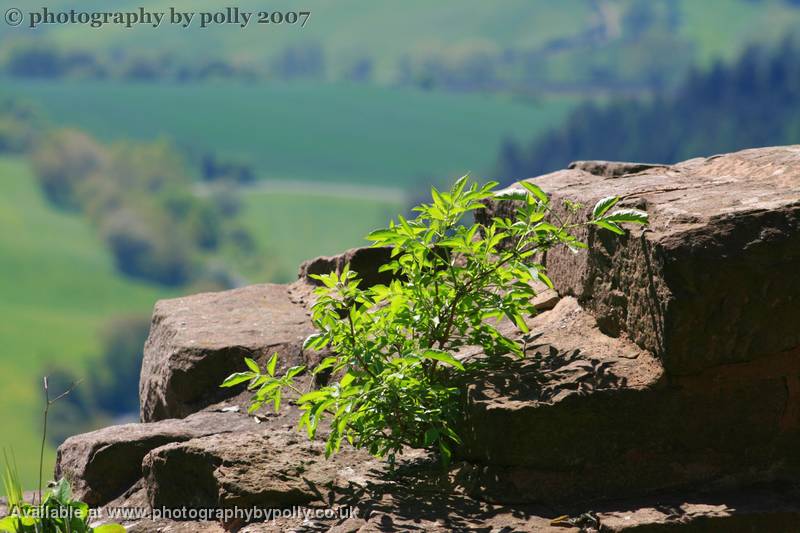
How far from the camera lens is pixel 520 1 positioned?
153625mm

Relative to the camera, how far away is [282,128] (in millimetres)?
128875

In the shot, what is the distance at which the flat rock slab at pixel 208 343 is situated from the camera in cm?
640

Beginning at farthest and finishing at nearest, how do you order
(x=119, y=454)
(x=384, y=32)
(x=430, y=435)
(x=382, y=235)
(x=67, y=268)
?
1. (x=384, y=32)
2. (x=67, y=268)
3. (x=119, y=454)
4. (x=382, y=235)
5. (x=430, y=435)

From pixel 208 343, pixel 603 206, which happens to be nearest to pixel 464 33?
pixel 208 343

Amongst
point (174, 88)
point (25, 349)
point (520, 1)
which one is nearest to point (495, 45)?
point (520, 1)

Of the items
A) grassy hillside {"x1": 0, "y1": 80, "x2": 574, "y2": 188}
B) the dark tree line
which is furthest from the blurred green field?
the dark tree line

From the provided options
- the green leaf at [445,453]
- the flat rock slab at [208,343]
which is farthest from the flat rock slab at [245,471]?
the flat rock slab at [208,343]

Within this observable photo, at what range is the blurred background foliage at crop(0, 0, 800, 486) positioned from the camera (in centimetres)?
9719

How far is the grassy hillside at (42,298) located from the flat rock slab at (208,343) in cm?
7365

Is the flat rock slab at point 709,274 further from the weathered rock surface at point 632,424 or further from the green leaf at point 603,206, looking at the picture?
the green leaf at point 603,206

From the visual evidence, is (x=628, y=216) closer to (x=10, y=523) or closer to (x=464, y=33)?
(x=10, y=523)

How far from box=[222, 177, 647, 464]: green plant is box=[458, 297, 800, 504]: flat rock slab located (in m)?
0.21

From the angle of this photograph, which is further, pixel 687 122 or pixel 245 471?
Result: pixel 687 122

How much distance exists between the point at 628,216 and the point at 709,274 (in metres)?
0.41
